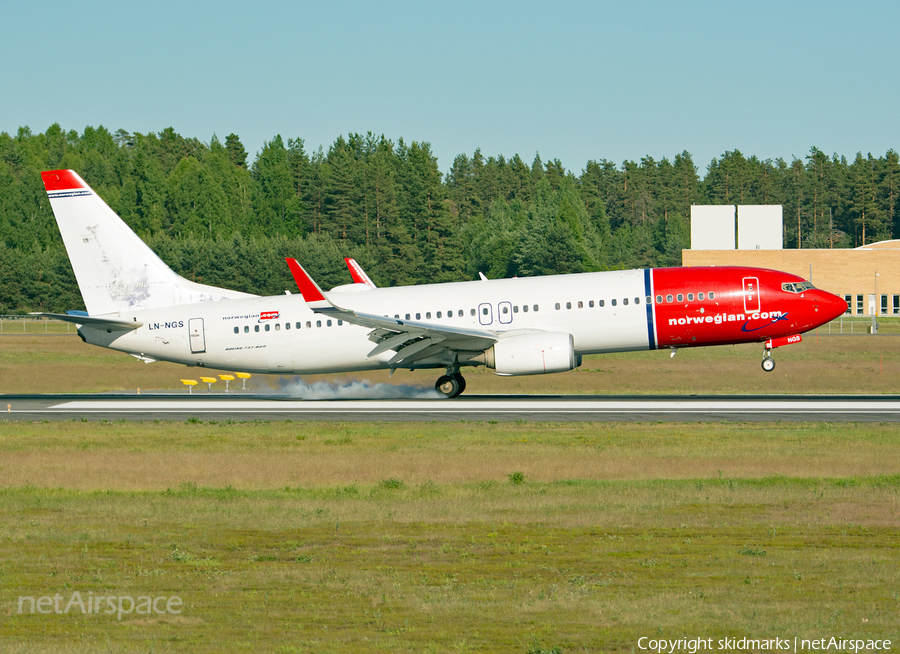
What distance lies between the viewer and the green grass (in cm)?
1192

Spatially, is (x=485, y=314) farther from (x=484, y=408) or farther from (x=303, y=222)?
(x=303, y=222)

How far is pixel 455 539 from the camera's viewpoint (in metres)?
16.3

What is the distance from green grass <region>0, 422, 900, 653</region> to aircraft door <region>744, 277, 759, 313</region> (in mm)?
8068

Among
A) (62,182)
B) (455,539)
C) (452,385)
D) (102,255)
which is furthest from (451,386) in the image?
(455,539)

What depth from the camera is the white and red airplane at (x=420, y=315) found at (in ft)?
116

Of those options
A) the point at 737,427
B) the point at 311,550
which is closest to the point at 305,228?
the point at 737,427

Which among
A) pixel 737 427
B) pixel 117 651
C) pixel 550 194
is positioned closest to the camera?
pixel 117 651

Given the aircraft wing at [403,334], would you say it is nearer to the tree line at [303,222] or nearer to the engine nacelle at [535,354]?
the engine nacelle at [535,354]

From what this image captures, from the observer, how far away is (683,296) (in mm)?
35375

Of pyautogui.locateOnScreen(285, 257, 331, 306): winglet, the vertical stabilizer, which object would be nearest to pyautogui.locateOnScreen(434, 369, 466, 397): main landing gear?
pyautogui.locateOnScreen(285, 257, 331, 306): winglet

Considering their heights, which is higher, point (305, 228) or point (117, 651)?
point (305, 228)

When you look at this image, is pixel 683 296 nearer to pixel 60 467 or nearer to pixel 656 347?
pixel 656 347

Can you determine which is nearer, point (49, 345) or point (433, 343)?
point (433, 343)

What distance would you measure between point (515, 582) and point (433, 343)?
74.1 feet
